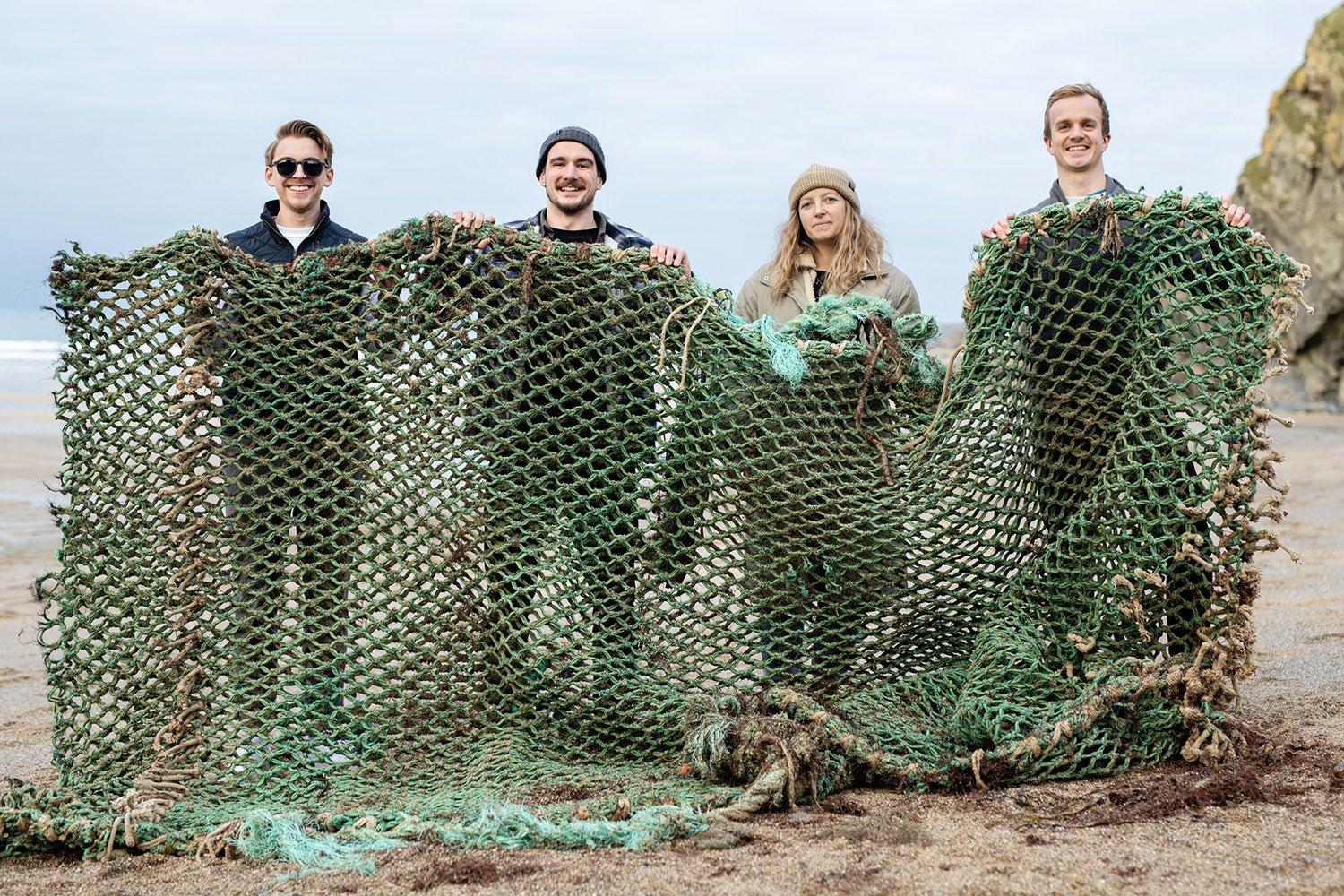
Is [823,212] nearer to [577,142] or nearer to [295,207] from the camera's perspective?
[577,142]

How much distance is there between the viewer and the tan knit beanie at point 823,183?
4480 mm

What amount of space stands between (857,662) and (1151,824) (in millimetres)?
1096

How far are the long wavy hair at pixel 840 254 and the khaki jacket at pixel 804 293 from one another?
24 mm

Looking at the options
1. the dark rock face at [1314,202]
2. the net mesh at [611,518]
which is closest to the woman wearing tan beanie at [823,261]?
the net mesh at [611,518]

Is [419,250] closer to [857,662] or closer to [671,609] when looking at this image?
[671,609]

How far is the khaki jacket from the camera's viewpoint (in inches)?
173

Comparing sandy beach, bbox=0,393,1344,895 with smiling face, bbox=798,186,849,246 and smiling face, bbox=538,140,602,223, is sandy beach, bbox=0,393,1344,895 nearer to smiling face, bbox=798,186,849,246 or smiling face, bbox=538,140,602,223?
smiling face, bbox=798,186,849,246

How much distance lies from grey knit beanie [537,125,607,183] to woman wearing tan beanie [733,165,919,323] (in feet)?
2.41

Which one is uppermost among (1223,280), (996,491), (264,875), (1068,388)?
(1223,280)

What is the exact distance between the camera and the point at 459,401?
12.2 feet

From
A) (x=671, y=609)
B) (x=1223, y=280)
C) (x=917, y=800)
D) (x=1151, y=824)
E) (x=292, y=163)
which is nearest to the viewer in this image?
(x=1151, y=824)

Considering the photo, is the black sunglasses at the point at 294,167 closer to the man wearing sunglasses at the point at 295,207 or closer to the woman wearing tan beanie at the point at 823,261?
the man wearing sunglasses at the point at 295,207

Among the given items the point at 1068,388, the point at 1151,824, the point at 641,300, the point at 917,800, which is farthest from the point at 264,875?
the point at 1068,388

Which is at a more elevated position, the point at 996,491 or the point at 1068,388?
the point at 1068,388
